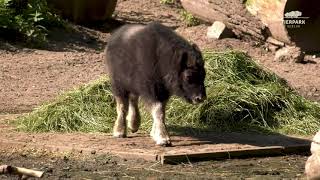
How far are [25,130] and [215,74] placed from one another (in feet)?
8.52

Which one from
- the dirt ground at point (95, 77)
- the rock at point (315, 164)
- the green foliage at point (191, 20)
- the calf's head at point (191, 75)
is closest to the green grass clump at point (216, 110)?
the calf's head at point (191, 75)

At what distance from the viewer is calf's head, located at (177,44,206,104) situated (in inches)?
310

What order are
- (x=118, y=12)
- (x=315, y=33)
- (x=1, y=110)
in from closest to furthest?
(x=1, y=110)
(x=315, y=33)
(x=118, y=12)

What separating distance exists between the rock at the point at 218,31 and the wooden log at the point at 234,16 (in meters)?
0.09

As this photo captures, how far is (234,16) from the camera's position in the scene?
47.4 ft

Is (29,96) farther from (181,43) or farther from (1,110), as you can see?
(181,43)

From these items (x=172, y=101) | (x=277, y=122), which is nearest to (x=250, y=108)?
(x=277, y=122)

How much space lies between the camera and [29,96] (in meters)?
11.2

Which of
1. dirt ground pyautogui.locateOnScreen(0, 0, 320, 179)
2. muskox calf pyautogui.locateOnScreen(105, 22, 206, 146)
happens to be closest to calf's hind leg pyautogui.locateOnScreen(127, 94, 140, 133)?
muskox calf pyautogui.locateOnScreen(105, 22, 206, 146)

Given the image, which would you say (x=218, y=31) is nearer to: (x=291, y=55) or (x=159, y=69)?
(x=291, y=55)

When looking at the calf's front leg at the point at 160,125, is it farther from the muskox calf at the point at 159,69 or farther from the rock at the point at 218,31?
the rock at the point at 218,31

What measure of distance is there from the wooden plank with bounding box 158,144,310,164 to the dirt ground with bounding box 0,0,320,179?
0.12 meters

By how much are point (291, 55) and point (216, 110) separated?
212 inches

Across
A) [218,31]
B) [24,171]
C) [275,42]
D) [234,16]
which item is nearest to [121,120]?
[24,171]
